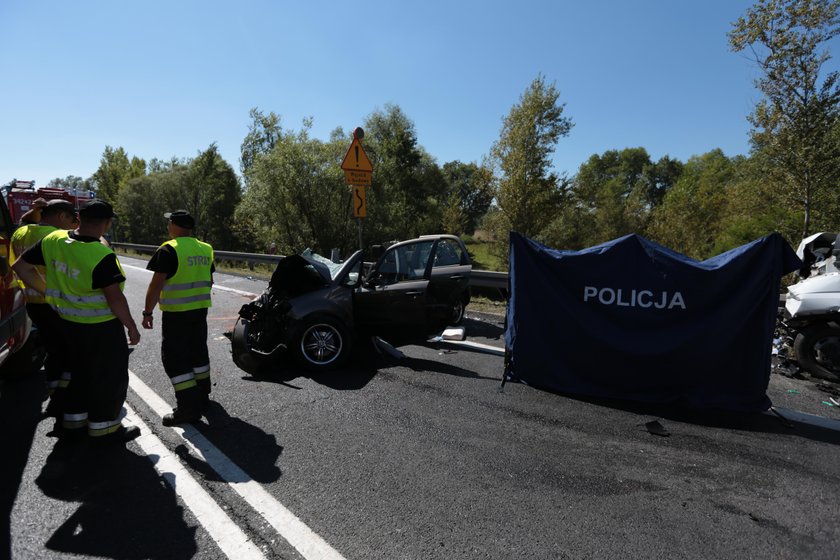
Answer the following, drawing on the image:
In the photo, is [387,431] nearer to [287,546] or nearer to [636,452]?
[287,546]

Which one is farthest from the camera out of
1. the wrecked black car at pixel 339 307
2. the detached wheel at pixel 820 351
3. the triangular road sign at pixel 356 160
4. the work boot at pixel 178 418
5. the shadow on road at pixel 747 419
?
the triangular road sign at pixel 356 160

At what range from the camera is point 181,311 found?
4.03m

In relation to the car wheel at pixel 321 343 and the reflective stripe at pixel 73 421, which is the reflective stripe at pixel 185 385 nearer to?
the reflective stripe at pixel 73 421

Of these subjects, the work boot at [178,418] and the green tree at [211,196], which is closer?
the work boot at [178,418]

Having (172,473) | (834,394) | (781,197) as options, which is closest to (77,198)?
(172,473)

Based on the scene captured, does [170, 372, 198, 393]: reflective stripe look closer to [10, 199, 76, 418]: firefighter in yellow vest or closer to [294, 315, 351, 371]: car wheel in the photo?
[10, 199, 76, 418]: firefighter in yellow vest

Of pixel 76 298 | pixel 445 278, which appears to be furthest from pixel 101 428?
pixel 445 278

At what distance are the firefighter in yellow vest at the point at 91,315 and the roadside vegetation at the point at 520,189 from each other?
17.6 metres

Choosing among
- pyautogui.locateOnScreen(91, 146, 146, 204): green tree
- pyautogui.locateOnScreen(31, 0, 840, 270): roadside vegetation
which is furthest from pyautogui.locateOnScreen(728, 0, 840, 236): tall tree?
pyautogui.locateOnScreen(91, 146, 146, 204): green tree

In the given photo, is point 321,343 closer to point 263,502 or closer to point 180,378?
point 180,378

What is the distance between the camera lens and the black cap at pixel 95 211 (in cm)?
329

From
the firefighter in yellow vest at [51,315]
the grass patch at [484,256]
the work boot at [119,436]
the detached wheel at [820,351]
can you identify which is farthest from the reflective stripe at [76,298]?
the grass patch at [484,256]

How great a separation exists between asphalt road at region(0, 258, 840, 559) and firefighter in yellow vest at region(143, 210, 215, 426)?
0.25 metres

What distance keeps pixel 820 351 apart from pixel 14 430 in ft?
27.3
